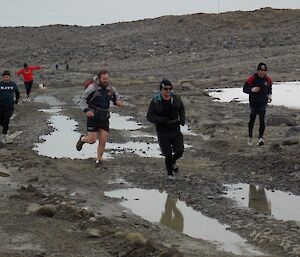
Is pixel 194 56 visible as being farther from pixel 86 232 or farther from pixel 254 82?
pixel 86 232

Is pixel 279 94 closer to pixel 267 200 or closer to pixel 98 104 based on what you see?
pixel 98 104

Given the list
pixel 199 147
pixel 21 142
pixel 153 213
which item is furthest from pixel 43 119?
pixel 153 213

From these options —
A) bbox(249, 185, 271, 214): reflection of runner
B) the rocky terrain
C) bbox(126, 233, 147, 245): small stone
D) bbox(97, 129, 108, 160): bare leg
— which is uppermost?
bbox(97, 129, 108, 160): bare leg

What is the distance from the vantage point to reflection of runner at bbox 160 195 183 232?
25.4 ft

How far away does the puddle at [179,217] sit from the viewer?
22.4 feet

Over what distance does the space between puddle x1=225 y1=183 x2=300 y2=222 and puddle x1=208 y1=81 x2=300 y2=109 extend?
442 inches

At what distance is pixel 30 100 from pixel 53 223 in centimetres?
1956

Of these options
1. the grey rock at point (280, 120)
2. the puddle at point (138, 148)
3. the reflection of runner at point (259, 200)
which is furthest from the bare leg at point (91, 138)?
the grey rock at point (280, 120)

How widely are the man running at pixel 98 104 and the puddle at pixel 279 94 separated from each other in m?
10.4

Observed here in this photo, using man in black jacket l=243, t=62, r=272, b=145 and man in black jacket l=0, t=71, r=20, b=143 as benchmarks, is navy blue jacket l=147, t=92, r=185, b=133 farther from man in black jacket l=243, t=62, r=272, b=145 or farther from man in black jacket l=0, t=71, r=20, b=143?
man in black jacket l=0, t=71, r=20, b=143

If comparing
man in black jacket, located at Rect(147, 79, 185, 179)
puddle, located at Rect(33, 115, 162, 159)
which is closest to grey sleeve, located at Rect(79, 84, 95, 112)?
puddle, located at Rect(33, 115, 162, 159)

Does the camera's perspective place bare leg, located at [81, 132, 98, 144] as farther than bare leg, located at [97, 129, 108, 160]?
Yes

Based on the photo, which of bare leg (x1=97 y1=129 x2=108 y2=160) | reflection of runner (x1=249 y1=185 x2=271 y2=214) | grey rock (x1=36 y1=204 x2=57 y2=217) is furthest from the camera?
bare leg (x1=97 y1=129 x2=108 y2=160)

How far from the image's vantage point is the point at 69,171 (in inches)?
421
